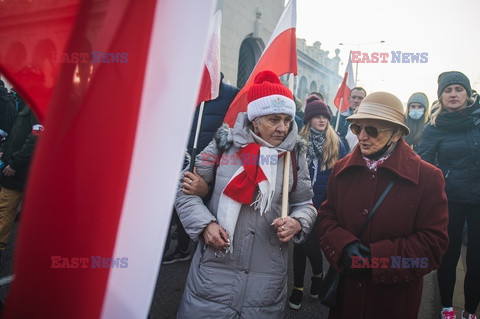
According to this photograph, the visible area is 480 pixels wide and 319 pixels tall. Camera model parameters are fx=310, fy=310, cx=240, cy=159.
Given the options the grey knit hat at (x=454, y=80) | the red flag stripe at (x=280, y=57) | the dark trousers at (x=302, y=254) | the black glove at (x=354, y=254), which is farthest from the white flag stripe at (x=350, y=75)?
the black glove at (x=354, y=254)

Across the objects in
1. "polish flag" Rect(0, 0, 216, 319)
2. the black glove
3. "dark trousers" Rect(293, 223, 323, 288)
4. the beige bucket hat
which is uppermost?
the beige bucket hat

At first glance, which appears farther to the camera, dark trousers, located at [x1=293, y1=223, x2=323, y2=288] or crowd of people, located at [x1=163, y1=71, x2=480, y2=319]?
dark trousers, located at [x1=293, y1=223, x2=323, y2=288]

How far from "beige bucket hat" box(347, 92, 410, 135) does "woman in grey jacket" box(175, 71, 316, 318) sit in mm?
476

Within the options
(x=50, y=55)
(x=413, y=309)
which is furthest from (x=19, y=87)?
(x=413, y=309)

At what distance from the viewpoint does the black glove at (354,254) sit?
5.93ft

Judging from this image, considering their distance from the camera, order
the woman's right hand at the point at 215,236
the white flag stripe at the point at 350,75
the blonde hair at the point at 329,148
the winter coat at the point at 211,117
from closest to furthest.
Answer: the woman's right hand at the point at 215,236
the winter coat at the point at 211,117
the blonde hair at the point at 329,148
the white flag stripe at the point at 350,75

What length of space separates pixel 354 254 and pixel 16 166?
3482mm

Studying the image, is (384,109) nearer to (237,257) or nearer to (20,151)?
(237,257)

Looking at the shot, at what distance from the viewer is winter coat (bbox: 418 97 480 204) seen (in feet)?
9.82

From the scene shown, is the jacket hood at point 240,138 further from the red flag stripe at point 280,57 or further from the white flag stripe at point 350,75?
the white flag stripe at point 350,75

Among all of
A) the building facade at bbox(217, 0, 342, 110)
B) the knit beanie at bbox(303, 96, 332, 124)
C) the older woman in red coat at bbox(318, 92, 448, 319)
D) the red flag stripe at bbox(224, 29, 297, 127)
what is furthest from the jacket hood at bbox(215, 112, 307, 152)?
the building facade at bbox(217, 0, 342, 110)

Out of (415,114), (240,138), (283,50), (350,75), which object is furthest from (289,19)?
(350,75)

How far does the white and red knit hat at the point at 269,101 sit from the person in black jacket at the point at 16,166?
2.56 metres

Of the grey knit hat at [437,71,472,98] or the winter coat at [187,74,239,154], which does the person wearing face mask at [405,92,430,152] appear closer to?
the grey knit hat at [437,71,472,98]
